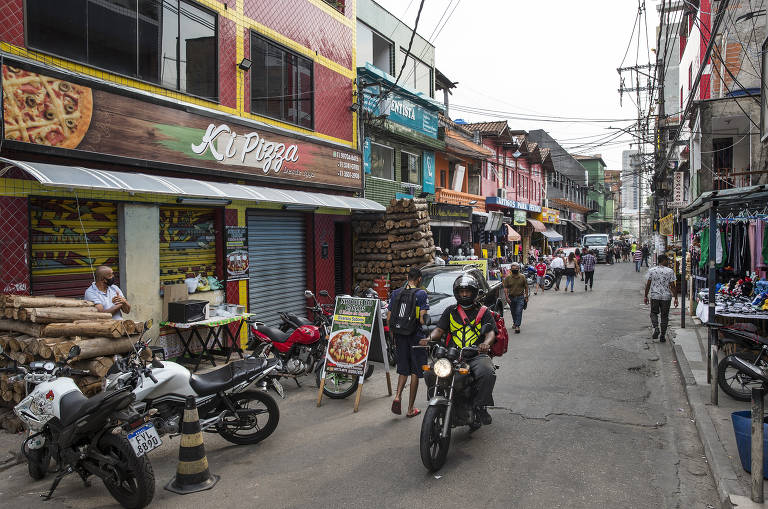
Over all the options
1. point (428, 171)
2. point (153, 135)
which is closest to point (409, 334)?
point (153, 135)

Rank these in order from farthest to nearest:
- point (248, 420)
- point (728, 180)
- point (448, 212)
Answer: point (448, 212) < point (728, 180) < point (248, 420)

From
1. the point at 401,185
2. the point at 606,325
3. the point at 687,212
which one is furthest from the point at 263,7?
the point at 606,325

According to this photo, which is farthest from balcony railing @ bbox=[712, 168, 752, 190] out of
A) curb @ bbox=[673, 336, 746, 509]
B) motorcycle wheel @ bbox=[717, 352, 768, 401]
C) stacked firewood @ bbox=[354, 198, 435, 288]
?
curb @ bbox=[673, 336, 746, 509]

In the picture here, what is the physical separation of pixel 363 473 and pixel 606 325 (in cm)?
1089

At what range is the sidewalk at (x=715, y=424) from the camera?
4582 mm

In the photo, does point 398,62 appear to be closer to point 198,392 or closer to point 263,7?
point 263,7

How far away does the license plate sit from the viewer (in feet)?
14.9

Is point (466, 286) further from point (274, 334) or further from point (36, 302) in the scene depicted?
point (36, 302)

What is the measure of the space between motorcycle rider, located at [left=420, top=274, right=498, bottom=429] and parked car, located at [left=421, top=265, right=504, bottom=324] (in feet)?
13.2

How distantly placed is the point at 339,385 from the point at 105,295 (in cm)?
360

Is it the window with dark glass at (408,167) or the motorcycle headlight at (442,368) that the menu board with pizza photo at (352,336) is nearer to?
the motorcycle headlight at (442,368)

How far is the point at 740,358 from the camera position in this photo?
702 centimetres

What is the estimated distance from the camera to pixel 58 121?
7.51 meters

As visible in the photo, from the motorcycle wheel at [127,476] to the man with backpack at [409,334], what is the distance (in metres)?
3.13
